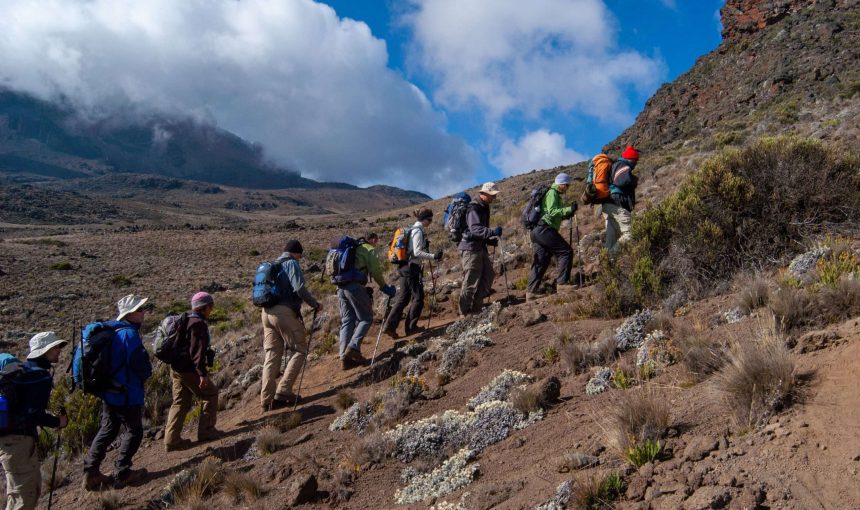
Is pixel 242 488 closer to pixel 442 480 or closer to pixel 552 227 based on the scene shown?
pixel 442 480

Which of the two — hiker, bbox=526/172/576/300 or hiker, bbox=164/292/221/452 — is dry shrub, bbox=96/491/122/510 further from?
hiker, bbox=526/172/576/300

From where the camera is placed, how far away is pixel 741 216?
759cm

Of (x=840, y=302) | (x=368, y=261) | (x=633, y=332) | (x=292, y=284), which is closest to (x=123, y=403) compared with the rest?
(x=292, y=284)

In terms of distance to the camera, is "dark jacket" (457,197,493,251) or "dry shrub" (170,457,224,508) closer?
"dry shrub" (170,457,224,508)

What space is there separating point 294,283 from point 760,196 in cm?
629

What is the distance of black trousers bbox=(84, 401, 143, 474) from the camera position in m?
5.86

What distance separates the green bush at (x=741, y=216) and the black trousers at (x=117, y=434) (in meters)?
5.83

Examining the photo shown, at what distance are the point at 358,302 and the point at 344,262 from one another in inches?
24.8

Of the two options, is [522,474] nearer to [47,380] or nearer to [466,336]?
[466,336]

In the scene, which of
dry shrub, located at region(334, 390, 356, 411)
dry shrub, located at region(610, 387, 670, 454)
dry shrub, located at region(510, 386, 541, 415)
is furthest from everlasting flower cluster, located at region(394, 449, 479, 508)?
dry shrub, located at region(334, 390, 356, 411)

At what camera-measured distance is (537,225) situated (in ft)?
28.4

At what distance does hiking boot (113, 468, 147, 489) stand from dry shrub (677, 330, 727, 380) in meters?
5.69

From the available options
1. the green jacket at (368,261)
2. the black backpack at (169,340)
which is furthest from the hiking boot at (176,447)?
the green jacket at (368,261)

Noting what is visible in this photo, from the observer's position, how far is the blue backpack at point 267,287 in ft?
22.9
